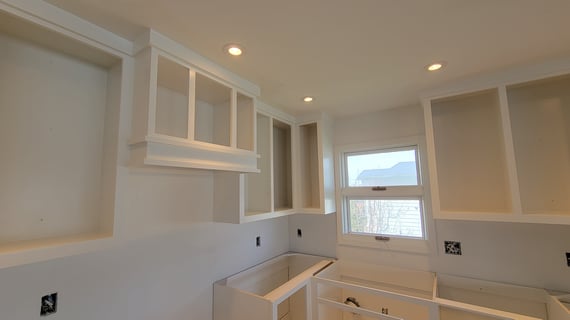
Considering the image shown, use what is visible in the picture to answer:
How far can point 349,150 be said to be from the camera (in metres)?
2.73

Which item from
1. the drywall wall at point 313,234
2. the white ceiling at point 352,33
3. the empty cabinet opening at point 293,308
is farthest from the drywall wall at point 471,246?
the white ceiling at point 352,33

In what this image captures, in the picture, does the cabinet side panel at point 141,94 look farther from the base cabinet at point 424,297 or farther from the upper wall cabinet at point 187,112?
the base cabinet at point 424,297

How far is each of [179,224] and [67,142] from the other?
83 cm

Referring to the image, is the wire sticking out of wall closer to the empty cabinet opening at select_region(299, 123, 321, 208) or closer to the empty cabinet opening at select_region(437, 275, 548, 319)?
the empty cabinet opening at select_region(437, 275, 548, 319)

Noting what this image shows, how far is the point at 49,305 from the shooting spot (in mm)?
1185

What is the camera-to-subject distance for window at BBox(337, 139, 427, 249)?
2404mm

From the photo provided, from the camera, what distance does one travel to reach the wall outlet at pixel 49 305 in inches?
46.0

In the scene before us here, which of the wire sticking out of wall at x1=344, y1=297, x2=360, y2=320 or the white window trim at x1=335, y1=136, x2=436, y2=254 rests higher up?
the white window trim at x1=335, y1=136, x2=436, y2=254

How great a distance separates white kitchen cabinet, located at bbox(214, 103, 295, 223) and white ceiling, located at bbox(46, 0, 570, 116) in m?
0.63

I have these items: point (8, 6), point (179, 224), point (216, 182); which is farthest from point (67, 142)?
point (216, 182)

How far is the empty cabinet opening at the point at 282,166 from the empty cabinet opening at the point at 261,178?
39 centimetres

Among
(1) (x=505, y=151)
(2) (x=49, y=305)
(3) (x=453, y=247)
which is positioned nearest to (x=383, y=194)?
(3) (x=453, y=247)

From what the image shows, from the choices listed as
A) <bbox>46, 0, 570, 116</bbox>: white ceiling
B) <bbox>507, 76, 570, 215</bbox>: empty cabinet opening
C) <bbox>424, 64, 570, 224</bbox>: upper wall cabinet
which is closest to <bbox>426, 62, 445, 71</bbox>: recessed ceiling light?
<bbox>46, 0, 570, 116</bbox>: white ceiling

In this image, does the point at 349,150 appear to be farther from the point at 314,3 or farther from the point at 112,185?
the point at 112,185
